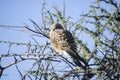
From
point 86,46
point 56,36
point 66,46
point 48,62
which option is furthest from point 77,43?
point 48,62

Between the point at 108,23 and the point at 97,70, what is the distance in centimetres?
77

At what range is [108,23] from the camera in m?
4.30

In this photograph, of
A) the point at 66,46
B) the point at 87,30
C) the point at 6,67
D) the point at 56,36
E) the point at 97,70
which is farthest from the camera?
the point at 56,36

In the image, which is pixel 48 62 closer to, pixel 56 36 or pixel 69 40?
pixel 69 40

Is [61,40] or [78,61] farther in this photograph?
[61,40]

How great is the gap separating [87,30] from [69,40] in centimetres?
77

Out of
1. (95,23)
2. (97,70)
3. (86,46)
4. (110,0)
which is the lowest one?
(97,70)

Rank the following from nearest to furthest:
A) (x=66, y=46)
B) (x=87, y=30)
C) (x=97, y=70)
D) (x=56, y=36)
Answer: (x=97, y=70), (x=87, y=30), (x=66, y=46), (x=56, y=36)

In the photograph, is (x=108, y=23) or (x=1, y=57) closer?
(x=1, y=57)

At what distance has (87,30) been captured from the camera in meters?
4.69

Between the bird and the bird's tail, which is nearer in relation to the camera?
the bird's tail

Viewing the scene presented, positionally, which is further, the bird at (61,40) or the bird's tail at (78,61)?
the bird at (61,40)

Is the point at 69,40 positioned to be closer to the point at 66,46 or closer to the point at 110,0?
the point at 66,46

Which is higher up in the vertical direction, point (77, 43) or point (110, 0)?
point (110, 0)
